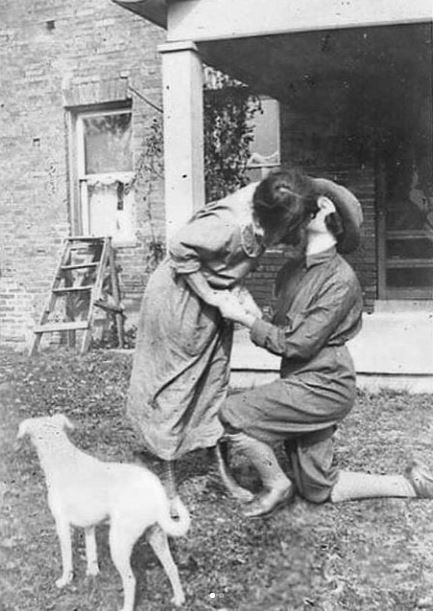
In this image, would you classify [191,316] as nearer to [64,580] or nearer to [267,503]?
[267,503]

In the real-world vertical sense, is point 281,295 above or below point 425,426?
above

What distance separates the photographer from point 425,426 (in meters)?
5.39

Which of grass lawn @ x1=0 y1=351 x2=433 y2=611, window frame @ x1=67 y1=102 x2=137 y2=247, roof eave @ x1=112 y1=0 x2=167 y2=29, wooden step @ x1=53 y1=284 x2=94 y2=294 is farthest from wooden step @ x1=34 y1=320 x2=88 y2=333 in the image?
grass lawn @ x1=0 y1=351 x2=433 y2=611

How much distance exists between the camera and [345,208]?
3656 mm

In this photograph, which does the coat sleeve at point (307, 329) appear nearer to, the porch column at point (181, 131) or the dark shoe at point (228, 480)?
the dark shoe at point (228, 480)

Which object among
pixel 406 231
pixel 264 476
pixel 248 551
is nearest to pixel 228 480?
pixel 264 476

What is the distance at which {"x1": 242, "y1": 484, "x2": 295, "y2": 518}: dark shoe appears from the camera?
3.63m

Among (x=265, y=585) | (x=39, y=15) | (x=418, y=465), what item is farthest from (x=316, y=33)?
(x=39, y=15)

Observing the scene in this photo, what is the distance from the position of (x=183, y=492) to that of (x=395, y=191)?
5991mm

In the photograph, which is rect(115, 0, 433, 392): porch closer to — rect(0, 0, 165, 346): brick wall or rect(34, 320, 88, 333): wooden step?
rect(0, 0, 165, 346): brick wall

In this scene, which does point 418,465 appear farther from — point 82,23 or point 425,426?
Answer: point 82,23

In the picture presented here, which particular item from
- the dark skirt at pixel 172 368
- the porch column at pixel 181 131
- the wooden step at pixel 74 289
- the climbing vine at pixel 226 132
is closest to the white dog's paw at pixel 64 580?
the dark skirt at pixel 172 368

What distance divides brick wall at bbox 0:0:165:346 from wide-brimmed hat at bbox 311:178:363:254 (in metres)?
5.97

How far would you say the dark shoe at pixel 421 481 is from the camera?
3.86m
